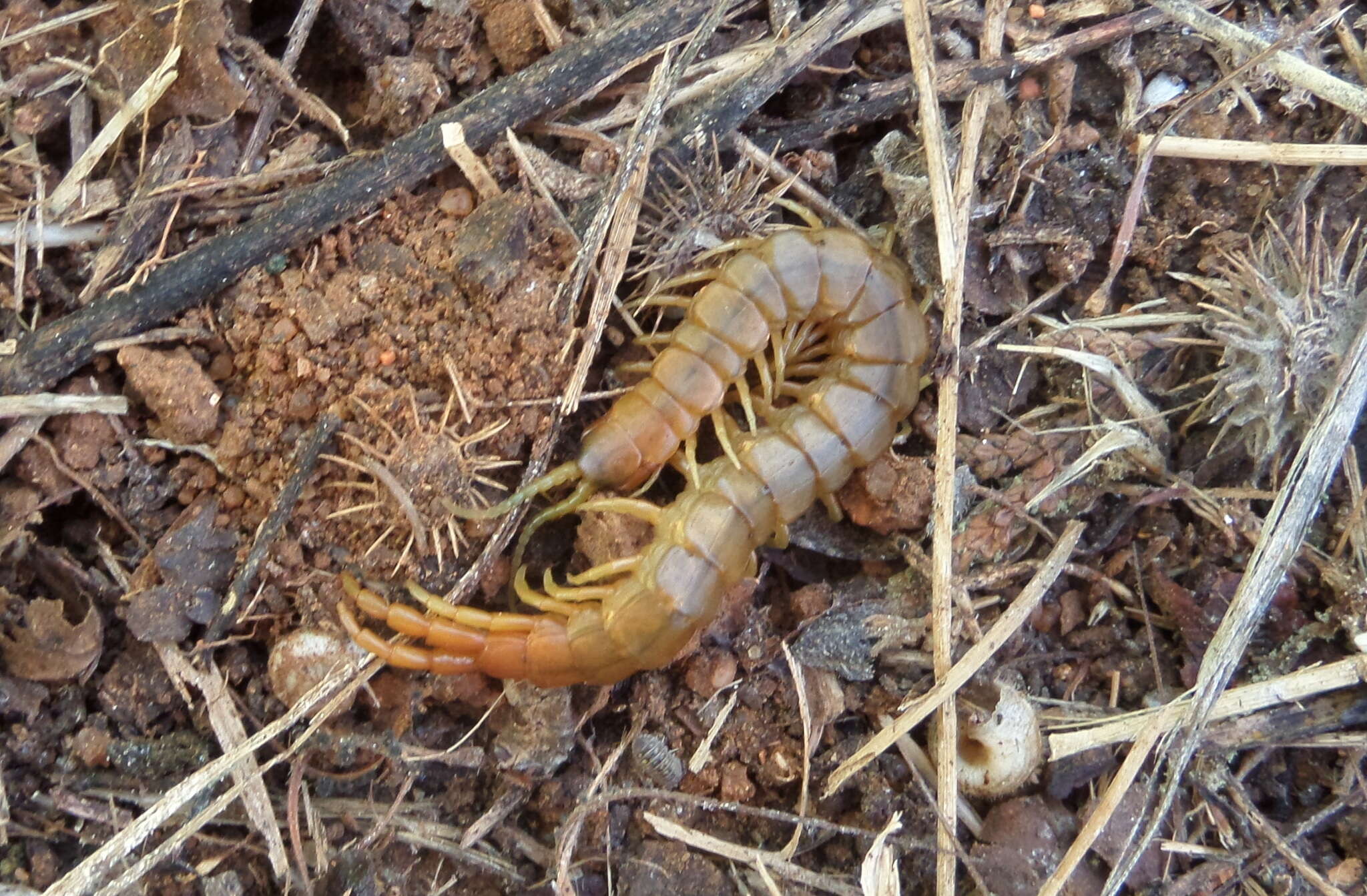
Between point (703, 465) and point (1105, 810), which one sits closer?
point (1105, 810)

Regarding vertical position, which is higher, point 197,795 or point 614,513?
point 614,513

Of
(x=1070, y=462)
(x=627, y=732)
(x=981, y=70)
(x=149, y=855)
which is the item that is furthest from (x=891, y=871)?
(x=981, y=70)

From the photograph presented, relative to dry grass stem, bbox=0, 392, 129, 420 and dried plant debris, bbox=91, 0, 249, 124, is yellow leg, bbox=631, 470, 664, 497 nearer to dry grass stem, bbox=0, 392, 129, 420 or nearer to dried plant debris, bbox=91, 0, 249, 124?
dry grass stem, bbox=0, 392, 129, 420

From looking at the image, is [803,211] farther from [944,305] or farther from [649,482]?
[649,482]

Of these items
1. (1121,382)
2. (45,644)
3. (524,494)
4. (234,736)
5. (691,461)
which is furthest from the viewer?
(691,461)

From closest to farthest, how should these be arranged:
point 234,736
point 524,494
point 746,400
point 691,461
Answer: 1. point 234,736
2. point 524,494
3. point 691,461
4. point 746,400

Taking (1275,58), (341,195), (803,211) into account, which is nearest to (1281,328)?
(1275,58)

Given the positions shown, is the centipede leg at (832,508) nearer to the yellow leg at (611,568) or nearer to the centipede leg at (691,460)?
the centipede leg at (691,460)

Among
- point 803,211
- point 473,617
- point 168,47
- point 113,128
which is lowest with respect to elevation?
point 473,617
